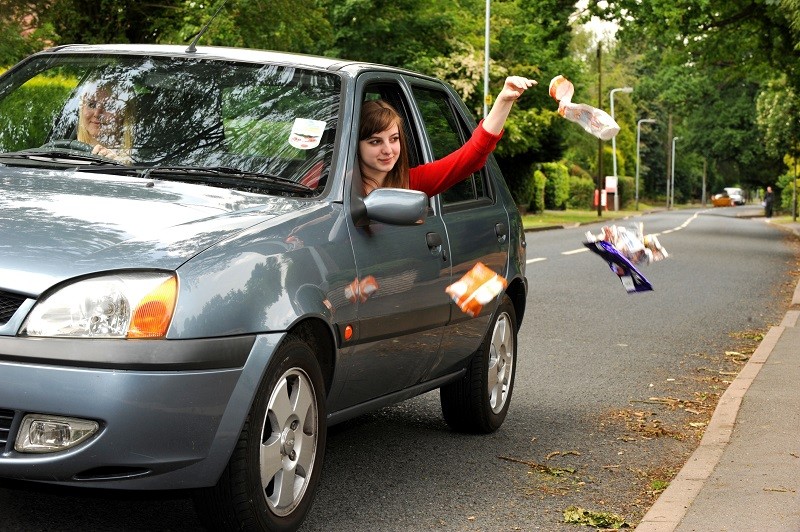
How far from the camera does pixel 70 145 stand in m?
5.52

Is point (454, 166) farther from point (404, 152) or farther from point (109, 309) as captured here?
point (109, 309)

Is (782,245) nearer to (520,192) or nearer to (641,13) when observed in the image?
(641,13)

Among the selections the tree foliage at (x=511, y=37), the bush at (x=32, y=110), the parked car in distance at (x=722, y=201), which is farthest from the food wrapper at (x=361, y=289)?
the parked car in distance at (x=722, y=201)

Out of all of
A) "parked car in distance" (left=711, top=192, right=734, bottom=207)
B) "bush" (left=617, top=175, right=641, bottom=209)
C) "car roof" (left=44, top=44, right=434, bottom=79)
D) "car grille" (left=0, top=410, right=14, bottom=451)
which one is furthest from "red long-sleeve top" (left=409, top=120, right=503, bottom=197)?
"parked car in distance" (left=711, top=192, right=734, bottom=207)

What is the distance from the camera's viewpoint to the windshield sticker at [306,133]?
17.7ft

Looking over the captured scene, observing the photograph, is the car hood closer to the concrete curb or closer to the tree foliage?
the concrete curb

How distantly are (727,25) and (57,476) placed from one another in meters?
33.9

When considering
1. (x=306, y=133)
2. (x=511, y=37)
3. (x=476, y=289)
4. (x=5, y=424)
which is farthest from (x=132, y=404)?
(x=511, y=37)

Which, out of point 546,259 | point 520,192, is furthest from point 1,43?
point 520,192

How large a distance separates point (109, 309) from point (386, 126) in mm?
1957

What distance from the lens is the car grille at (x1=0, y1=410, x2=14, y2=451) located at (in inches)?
160

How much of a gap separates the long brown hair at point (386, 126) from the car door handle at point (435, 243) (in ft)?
0.83

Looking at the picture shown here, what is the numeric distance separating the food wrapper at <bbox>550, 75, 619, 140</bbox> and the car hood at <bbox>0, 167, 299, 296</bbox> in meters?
1.38

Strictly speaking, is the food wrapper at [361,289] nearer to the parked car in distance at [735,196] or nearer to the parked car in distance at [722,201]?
the parked car in distance at [722,201]
